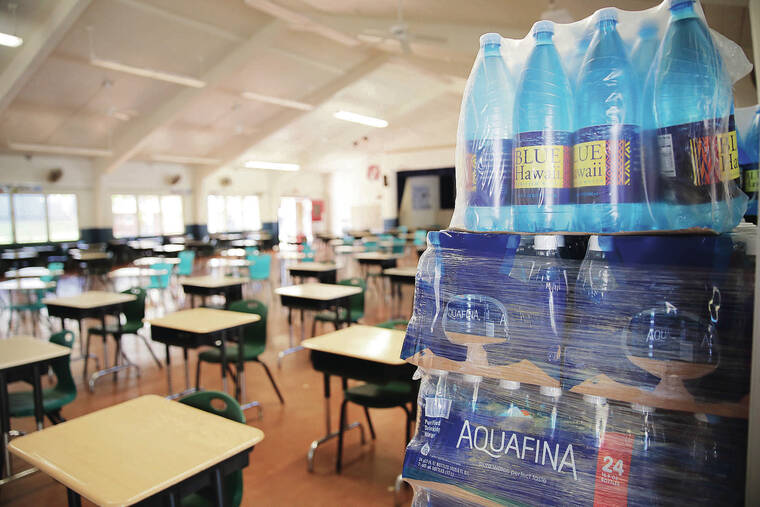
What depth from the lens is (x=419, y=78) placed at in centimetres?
1261

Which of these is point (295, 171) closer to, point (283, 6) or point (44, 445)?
point (283, 6)

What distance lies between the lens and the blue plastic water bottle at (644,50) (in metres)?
0.88

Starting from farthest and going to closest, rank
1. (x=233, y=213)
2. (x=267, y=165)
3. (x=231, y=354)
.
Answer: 1. (x=233, y=213)
2. (x=267, y=165)
3. (x=231, y=354)

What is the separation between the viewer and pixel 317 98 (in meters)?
12.4

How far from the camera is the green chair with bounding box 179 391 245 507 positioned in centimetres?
184

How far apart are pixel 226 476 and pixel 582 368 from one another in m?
1.56

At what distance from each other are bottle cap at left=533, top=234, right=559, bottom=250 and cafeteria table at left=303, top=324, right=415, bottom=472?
1.61m

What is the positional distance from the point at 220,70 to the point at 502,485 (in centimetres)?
1043

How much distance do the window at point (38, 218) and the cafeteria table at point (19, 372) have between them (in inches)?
486

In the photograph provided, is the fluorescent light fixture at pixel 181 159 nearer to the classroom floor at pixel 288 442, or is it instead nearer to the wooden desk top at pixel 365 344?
the classroom floor at pixel 288 442

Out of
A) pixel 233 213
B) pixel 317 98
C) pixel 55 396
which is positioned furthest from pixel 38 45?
pixel 233 213

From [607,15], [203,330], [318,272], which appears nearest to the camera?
[607,15]

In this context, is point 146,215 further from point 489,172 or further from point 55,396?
point 489,172

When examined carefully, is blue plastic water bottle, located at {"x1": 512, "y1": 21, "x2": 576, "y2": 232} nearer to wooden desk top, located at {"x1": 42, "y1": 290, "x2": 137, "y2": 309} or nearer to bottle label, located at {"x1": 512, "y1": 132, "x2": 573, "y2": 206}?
bottle label, located at {"x1": 512, "y1": 132, "x2": 573, "y2": 206}
